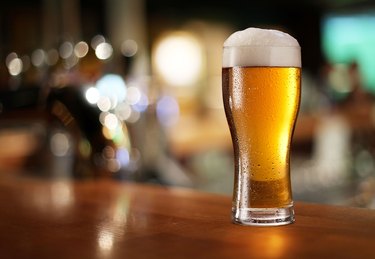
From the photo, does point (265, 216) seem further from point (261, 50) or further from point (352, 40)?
point (352, 40)

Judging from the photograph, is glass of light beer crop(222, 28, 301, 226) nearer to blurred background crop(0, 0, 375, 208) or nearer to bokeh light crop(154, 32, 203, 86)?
blurred background crop(0, 0, 375, 208)

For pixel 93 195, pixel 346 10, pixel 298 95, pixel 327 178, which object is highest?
pixel 346 10

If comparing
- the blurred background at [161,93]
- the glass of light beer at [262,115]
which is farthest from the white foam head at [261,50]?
the blurred background at [161,93]

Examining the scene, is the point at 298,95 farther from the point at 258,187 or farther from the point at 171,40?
the point at 171,40

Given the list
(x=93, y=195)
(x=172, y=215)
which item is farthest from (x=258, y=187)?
(x=93, y=195)

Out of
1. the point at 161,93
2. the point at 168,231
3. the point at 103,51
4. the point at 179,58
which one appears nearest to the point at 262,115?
the point at 168,231

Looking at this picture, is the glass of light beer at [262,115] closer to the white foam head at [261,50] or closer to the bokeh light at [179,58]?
the white foam head at [261,50]
